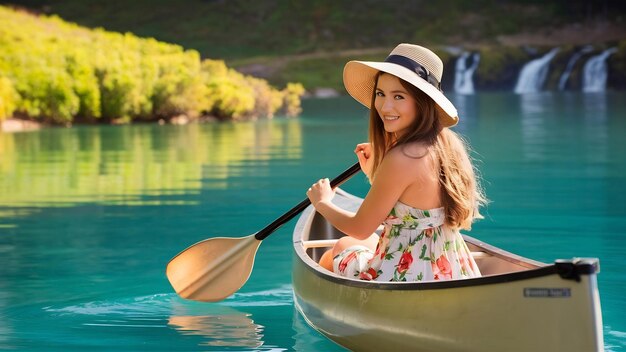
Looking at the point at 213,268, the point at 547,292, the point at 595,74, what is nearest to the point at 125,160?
the point at 213,268

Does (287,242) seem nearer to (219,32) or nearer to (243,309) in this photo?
(243,309)

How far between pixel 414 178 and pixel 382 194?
0.15 meters

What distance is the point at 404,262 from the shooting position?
195 inches

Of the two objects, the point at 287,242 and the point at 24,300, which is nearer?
the point at 24,300

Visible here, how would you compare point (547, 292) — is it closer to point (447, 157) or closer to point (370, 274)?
point (447, 157)

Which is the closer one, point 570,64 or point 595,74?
point 595,74

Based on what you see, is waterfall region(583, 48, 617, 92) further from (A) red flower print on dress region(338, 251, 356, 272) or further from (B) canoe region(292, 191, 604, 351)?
(B) canoe region(292, 191, 604, 351)

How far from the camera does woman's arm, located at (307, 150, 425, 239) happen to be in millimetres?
4742

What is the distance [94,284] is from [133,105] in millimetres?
23054

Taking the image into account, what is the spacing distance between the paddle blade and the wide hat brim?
1561mm

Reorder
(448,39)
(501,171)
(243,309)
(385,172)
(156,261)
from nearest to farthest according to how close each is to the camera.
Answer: (385,172) → (243,309) → (156,261) → (501,171) → (448,39)

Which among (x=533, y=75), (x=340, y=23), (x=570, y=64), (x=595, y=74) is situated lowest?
(x=595, y=74)

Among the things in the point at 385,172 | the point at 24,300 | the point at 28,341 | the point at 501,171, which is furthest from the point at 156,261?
the point at 501,171

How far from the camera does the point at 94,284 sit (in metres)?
7.33
